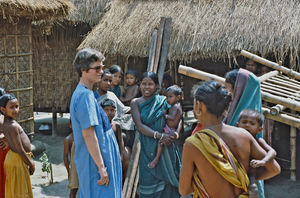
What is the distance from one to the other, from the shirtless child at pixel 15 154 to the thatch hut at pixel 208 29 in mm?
4263

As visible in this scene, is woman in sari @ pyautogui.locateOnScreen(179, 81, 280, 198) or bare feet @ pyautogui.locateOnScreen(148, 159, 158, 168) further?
bare feet @ pyautogui.locateOnScreen(148, 159, 158, 168)

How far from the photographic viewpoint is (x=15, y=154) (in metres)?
4.51

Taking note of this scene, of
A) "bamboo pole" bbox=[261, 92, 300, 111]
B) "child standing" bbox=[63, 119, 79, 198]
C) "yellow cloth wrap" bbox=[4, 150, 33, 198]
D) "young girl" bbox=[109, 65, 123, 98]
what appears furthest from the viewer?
"young girl" bbox=[109, 65, 123, 98]

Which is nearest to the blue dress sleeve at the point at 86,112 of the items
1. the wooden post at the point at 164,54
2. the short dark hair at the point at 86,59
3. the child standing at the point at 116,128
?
the short dark hair at the point at 86,59

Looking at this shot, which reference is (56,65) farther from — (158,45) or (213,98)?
(213,98)

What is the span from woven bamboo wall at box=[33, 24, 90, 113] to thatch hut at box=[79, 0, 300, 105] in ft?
5.01

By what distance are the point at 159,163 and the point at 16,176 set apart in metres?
1.65

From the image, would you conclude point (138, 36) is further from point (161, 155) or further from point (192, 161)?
point (192, 161)

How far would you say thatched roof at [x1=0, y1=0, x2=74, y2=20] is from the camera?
23.6 ft

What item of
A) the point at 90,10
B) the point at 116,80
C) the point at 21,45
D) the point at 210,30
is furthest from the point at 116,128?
the point at 90,10

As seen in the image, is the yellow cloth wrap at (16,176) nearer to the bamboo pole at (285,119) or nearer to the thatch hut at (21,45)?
the bamboo pole at (285,119)

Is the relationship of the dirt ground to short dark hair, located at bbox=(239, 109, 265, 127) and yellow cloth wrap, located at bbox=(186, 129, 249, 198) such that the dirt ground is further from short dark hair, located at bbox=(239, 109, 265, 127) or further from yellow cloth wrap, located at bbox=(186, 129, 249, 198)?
yellow cloth wrap, located at bbox=(186, 129, 249, 198)

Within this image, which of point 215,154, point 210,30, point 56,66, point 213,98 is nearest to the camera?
point 215,154

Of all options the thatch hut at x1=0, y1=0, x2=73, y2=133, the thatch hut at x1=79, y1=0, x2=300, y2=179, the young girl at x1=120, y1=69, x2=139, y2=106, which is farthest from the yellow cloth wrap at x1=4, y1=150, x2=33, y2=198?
the thatch hut at x1=79, y1=0, x2=300, y2=179
